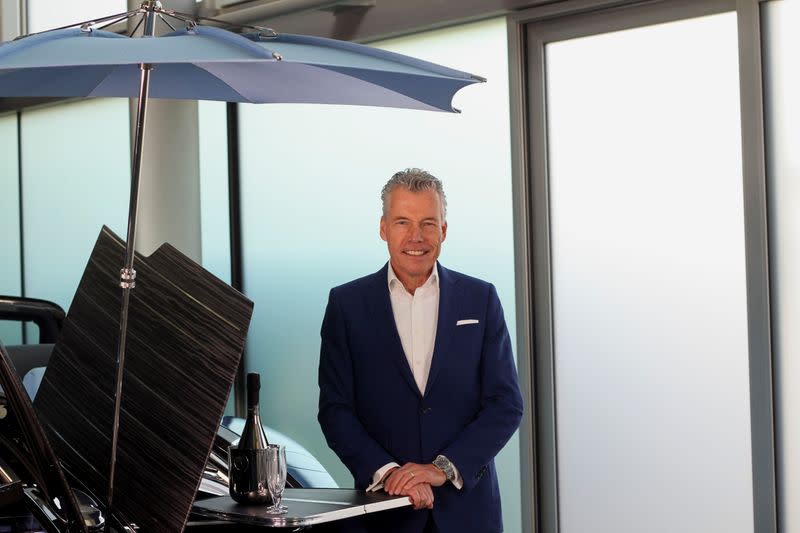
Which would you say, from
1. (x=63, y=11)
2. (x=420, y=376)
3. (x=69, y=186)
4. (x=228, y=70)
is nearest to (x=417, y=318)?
(x=420, y=376)

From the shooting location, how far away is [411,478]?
2.20m

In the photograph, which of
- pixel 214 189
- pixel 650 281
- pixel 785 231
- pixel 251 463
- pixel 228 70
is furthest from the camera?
pixel 214 189

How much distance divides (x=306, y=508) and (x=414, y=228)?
693mm

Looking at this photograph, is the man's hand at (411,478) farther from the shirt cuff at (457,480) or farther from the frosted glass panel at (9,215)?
the frosted glass panel at (9,215)

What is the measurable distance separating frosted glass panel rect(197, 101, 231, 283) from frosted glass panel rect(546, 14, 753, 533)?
1.99 metres

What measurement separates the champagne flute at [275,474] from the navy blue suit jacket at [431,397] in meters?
0.30

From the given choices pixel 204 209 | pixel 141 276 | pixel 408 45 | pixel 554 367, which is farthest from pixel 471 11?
pixel 141 276

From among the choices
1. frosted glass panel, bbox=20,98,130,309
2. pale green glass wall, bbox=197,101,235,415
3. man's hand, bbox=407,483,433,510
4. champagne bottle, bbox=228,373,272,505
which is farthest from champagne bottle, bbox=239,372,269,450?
frosted glass panel, bbox=20,98,130,309

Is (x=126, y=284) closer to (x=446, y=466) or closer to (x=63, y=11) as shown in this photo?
(x=446, y=466)

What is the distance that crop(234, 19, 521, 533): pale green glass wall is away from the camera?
171 inches

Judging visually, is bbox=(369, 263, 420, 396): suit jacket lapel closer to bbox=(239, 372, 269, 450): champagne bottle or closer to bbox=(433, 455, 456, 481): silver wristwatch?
bbox=(433, 455, 456, 481): silver wristwatch

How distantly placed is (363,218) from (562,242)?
1117 mm

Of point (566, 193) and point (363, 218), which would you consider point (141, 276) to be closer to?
point (566, 193)

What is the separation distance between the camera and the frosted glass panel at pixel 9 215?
22.0 ft
